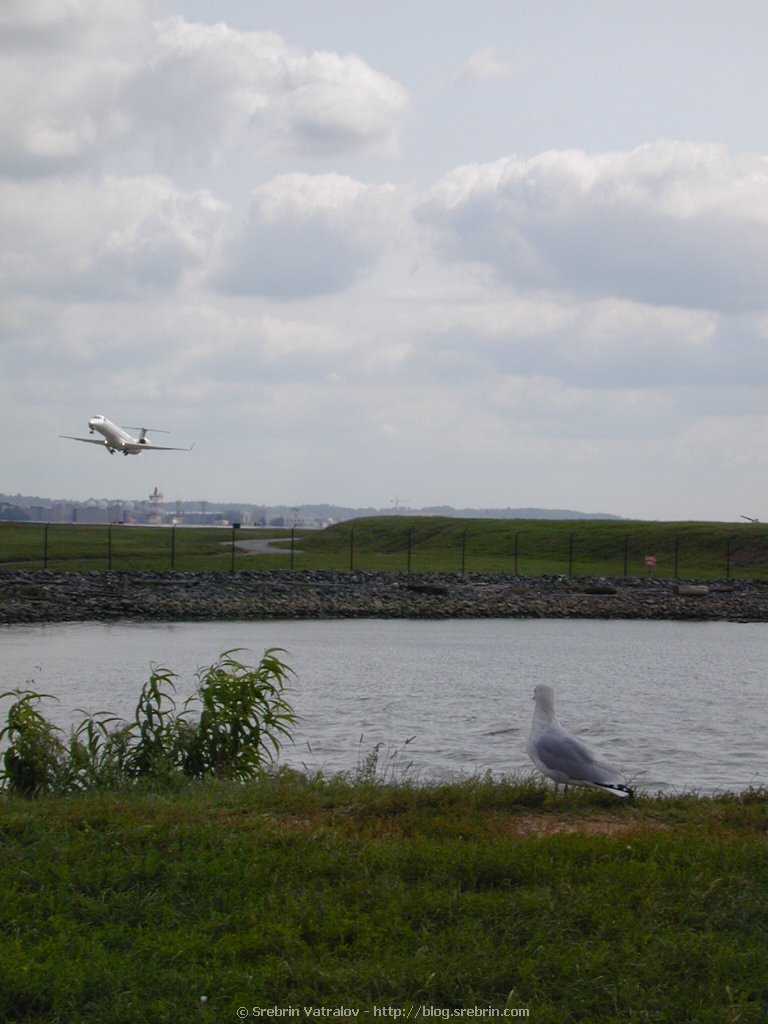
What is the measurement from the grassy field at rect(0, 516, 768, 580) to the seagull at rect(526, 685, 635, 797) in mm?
55593

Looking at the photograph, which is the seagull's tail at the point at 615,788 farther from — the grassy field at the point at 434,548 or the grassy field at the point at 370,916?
the grassy field at the point at 434,548

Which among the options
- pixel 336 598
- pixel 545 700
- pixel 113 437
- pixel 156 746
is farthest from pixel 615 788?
pixel 113 437

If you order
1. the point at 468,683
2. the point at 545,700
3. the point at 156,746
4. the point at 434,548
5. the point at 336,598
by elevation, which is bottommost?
the point at 468,683

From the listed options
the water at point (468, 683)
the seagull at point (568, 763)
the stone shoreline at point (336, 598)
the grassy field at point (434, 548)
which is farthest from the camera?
the grassy field at point (434, 548)

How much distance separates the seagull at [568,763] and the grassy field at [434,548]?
182 ft

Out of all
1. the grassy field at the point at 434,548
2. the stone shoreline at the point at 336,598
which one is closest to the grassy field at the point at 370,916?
the stone shoreline at the point at 336,598

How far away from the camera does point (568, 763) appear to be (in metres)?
11.0

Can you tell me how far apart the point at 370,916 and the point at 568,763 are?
414 centimetres

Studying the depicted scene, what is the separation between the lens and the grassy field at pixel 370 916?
622 cm

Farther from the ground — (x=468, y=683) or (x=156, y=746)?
(x=156, y=746)

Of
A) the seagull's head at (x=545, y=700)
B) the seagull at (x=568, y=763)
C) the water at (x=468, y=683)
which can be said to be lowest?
the water at (x=468, y=683)

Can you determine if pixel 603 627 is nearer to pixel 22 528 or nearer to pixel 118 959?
pixel 118 959

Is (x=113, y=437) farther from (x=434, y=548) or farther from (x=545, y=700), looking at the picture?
(x=545, y=700)

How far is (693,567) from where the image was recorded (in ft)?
284
